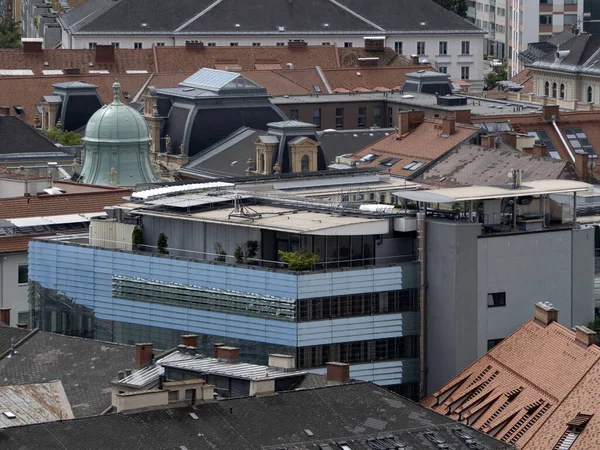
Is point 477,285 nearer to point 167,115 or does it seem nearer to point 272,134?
point 272,134

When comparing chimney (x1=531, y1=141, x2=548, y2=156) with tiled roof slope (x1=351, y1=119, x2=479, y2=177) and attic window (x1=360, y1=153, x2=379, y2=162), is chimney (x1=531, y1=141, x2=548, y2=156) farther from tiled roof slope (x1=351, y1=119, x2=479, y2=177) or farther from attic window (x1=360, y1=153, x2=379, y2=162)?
attic window (x1=360, y1=153, x2=379, y2=162)

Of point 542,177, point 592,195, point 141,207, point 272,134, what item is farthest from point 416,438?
point 272,134

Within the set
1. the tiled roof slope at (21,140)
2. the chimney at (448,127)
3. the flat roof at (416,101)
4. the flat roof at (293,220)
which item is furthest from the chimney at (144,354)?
the flat roof at (416,101)

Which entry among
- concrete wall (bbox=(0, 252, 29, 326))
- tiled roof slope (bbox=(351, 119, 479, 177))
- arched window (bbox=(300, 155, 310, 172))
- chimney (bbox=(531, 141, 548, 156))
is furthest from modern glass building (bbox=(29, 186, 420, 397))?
chimney (bbox=(531, 141, 548, 156))

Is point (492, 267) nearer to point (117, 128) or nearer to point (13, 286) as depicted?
point (13, 286)

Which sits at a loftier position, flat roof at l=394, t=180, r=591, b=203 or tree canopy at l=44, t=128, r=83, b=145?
tree canopy at l=44, t=128, r=83, b=145

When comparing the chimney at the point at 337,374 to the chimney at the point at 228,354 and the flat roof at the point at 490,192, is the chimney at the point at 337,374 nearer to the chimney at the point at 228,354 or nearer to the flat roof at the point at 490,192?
the chimney at the point at 228,354

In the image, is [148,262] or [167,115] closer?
[148,262]
